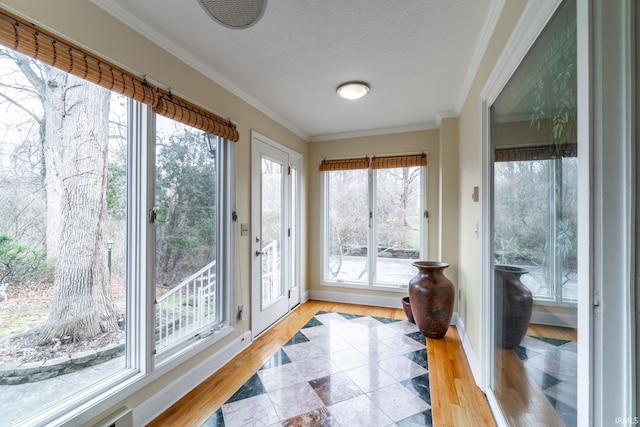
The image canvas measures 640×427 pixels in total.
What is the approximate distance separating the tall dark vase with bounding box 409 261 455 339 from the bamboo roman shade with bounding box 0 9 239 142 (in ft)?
7.99

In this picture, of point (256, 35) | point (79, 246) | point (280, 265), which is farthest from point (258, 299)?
point (256, 35)

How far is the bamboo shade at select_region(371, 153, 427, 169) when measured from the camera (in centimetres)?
338

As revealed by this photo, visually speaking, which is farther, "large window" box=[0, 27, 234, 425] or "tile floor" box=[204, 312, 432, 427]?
"tile floor" box=[204, 312, 432, 427]

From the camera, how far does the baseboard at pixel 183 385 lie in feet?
5.16

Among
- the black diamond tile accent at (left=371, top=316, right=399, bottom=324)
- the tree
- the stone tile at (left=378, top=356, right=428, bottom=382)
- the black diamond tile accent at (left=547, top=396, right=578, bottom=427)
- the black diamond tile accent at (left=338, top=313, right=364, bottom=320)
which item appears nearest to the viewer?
the black diamond tile accent at (left=547, top=396, right=578, bottom=427)

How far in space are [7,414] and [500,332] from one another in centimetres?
250

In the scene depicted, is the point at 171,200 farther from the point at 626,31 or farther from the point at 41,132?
the point at 626,31

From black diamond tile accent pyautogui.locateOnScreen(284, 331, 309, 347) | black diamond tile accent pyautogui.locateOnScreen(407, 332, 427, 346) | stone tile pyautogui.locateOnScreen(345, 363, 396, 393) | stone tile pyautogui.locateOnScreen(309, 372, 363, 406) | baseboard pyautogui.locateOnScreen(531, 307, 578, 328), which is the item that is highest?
baseboard pyautogui.locateOnScreen(531, 307, 578, 328)

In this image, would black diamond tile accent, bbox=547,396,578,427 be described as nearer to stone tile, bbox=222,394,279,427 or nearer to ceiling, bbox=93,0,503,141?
stone tile, bbox=222,394,279,427

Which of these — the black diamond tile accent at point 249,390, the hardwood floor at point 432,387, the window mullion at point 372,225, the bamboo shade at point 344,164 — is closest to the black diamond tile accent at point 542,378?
the hardwood floor at point 432,387

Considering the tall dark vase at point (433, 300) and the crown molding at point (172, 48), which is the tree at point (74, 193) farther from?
the tall dark vase at point (433, 300)

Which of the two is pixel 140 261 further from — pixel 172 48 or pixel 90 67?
pixel 172 48

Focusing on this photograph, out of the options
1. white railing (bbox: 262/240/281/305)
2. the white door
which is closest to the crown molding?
the white door

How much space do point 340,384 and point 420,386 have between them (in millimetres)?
590
